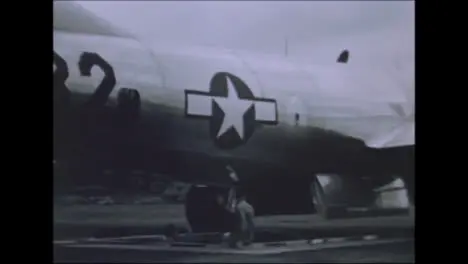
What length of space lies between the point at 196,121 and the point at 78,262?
0.87 metres

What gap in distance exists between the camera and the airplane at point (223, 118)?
3.20 m

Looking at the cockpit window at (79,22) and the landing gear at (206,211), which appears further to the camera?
the landing gear at (206,211)

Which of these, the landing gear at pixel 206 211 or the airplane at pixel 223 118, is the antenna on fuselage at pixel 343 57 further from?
the landing gear at pixel 206 211

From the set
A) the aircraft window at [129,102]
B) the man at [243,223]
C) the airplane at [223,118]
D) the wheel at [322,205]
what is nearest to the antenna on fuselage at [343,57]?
the airplane at [223,118]

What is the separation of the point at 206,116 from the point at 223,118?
100mm

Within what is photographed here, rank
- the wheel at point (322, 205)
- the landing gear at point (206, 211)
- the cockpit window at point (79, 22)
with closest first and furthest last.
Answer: the cockpit window at point (79, 22) < the landing gear at point (206, 211) < the wheel at point (322, 205)

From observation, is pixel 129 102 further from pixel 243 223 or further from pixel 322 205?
pixel 322 205

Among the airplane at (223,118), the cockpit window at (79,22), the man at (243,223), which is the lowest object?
the man at (243,223)

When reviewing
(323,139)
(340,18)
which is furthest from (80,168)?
(340,18)

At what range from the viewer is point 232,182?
3318 mm

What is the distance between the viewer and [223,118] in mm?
3393

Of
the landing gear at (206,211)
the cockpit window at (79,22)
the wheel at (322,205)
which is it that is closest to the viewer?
the cockpit window at (79,22)
